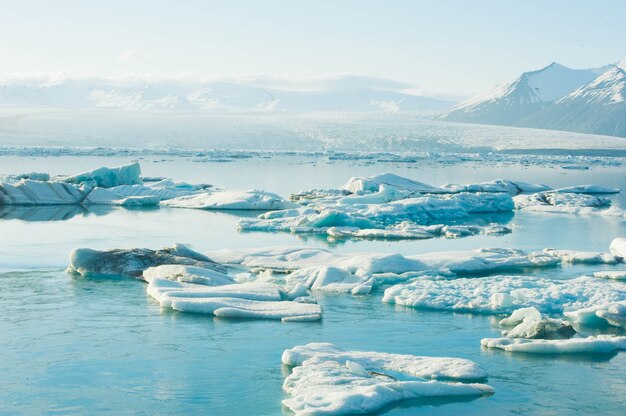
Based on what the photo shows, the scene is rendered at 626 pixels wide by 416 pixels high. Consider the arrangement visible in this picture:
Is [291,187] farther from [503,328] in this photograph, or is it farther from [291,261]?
[503,328]

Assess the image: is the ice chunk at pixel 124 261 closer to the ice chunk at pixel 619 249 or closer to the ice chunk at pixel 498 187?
the ice chunk at pixel 619 249

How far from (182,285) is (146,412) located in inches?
158

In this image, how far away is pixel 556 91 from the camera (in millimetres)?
111000

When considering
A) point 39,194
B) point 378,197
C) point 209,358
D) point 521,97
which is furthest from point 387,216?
point 521,97

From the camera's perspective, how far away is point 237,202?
20547 millimetres

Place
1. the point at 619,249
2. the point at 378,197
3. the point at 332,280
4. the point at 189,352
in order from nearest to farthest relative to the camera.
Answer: the point at 189,352, the point at 332,280, the point at 619,249, the point at 378,197

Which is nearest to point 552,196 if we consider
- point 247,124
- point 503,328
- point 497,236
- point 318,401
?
point 497,236

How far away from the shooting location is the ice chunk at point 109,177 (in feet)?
79.4

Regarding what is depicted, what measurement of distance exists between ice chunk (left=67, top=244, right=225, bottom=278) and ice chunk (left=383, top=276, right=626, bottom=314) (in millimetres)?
2887

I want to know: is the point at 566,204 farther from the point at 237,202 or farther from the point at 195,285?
the point at 195,285

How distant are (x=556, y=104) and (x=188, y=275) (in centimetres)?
9257

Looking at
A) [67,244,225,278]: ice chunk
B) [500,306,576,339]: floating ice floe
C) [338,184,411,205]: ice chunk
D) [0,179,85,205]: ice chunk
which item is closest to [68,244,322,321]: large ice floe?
[67,244,225,278]: ice chunk

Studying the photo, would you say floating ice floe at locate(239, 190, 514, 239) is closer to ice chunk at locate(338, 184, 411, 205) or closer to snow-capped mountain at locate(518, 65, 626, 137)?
ice chunk at locate(338, 184, 411, 205)

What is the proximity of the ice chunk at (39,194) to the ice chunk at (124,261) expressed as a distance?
980 cm
